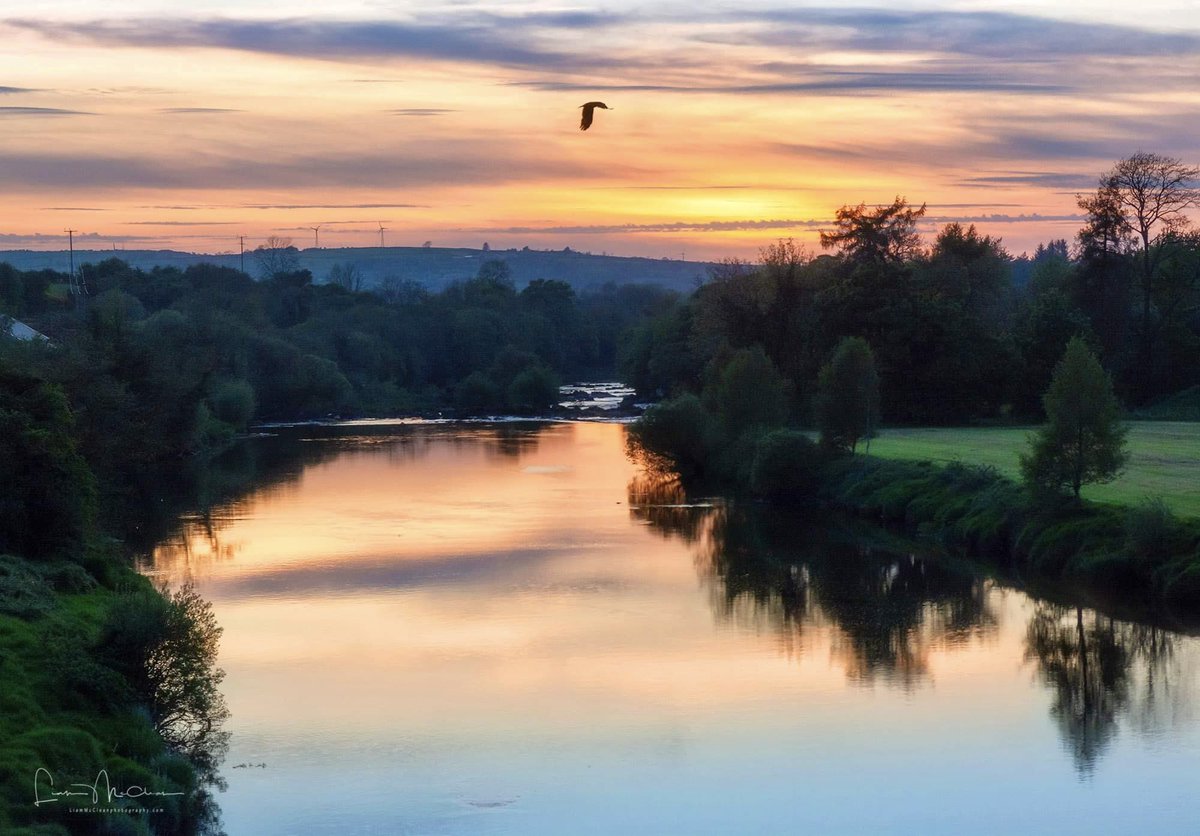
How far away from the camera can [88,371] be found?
47.9 meters

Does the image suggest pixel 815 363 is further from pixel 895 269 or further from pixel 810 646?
pixel 810 646

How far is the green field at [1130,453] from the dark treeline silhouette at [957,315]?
390 centimetres

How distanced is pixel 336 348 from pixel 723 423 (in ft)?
168

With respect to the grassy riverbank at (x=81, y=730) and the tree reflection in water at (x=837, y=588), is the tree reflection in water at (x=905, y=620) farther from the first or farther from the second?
the grassy riverbank at (x=81, y=730)

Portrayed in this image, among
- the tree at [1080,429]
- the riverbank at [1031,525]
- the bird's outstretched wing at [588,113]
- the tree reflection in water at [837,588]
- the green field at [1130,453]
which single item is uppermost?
the bird's outstretched wing at [588,113]

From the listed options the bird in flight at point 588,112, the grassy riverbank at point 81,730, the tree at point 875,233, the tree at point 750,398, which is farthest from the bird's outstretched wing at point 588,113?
the tree at point 875,233

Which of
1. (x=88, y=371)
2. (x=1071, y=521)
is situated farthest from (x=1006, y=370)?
(x=88, y=371)

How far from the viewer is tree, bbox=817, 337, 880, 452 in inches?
1843

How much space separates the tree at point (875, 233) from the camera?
2960 inches

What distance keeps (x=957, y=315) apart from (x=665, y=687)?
1701 inches

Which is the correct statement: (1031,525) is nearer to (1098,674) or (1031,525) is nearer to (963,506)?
(963,506)

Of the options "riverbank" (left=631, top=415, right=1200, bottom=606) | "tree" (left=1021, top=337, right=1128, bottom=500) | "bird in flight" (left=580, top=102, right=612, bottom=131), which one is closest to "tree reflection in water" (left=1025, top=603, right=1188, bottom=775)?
"riverbank" (left=631, top=415, right=1200, bottom=606)

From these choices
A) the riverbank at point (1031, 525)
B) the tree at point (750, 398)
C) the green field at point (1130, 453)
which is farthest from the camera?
the tree at point (750, 398)

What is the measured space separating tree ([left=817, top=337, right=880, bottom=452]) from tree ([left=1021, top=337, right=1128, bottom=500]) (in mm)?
13280
